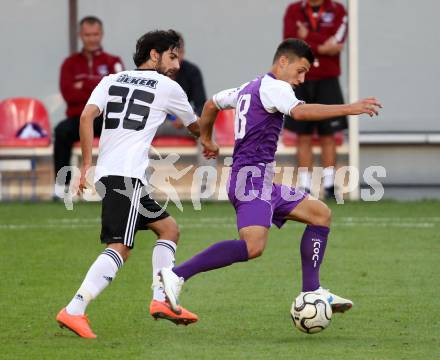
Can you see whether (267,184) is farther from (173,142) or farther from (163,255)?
(173,142)

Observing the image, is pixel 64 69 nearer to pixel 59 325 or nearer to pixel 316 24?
pixel 316 24

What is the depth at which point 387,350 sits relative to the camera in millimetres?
6980

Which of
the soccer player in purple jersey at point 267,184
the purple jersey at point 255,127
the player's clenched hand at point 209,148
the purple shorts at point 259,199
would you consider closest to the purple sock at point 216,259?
the soccer player in purple jersey at point 267,184

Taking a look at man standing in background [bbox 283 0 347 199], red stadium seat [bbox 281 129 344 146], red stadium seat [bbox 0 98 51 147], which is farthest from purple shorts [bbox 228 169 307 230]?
red stadium seat [bbox 0 98 51 147]

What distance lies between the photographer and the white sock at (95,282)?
7.44 metres

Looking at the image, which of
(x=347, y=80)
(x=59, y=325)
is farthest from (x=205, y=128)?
(x=347, y=80)

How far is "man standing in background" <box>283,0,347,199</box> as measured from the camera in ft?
48.6

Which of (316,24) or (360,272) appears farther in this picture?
(316,24)

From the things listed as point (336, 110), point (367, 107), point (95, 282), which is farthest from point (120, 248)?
point (367, 107)

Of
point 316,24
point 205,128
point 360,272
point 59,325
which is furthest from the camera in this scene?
point 316,24

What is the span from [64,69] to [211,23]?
2.55 metres

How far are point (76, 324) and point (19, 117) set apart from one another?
9.06 metres

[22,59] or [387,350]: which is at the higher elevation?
[22,59]

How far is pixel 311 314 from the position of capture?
7.50m
